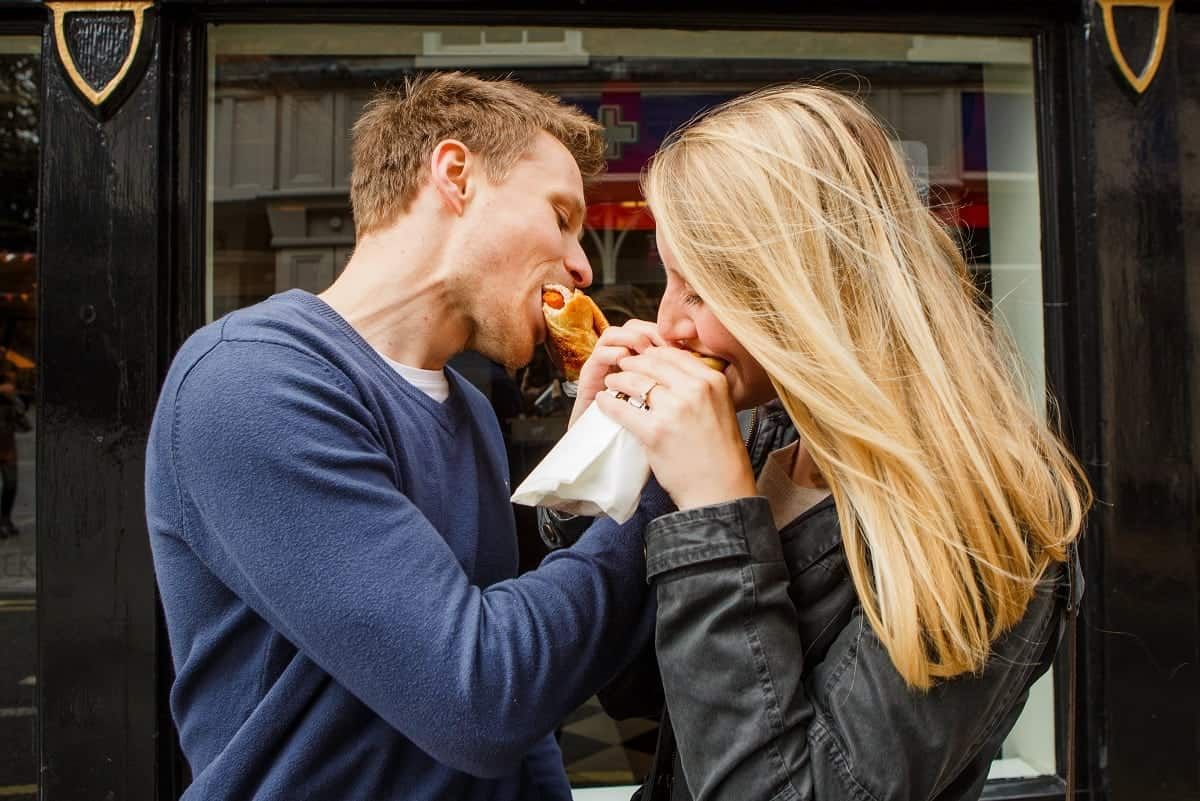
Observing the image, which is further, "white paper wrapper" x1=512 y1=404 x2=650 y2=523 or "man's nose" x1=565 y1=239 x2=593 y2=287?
"man's nose" x1=565 y1=239 x2=593 y2=287

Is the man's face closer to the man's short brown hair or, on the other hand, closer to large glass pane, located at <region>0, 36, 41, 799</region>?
the man's short brown hair

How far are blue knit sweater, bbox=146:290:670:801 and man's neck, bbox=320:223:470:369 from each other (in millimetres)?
177

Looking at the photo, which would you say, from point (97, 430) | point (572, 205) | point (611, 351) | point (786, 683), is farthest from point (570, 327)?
point (97, 430)

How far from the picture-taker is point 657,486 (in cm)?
140

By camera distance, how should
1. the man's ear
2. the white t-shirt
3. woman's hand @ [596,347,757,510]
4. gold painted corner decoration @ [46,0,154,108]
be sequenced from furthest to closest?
gold painted corner decoration @ [46,0,154,108]
the man's ear
the white t-shirt
woman's hand @ [596,347,757,510]

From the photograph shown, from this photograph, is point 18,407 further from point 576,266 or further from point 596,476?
point 596,476

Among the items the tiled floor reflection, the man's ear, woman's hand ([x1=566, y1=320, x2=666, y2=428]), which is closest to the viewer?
woman's hand ([x1=566, y1=320, x2=666, y2=428])

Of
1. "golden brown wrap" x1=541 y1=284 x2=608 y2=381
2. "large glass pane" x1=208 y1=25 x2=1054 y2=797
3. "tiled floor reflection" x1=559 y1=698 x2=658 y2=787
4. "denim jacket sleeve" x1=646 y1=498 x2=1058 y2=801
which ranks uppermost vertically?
"large glass pane" x1=208 y1=25 x2=1054 y2=797

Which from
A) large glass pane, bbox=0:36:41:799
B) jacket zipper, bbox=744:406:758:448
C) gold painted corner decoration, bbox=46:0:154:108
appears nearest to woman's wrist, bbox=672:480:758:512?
jacket zipper, bbox=744:406:758:448

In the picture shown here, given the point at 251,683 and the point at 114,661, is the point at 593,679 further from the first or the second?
the point at 114,661

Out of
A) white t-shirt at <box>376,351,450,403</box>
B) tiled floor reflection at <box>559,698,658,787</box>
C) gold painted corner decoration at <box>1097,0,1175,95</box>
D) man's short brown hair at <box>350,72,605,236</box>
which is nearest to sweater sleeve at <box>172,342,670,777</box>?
white t-shirt at <box>376,351,450,403</box>

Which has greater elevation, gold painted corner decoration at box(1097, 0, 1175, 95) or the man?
gold painted corner decoration at box(1097, 0, 1175, 95)

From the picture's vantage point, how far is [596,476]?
51.0 inches

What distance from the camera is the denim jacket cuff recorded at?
115cm
